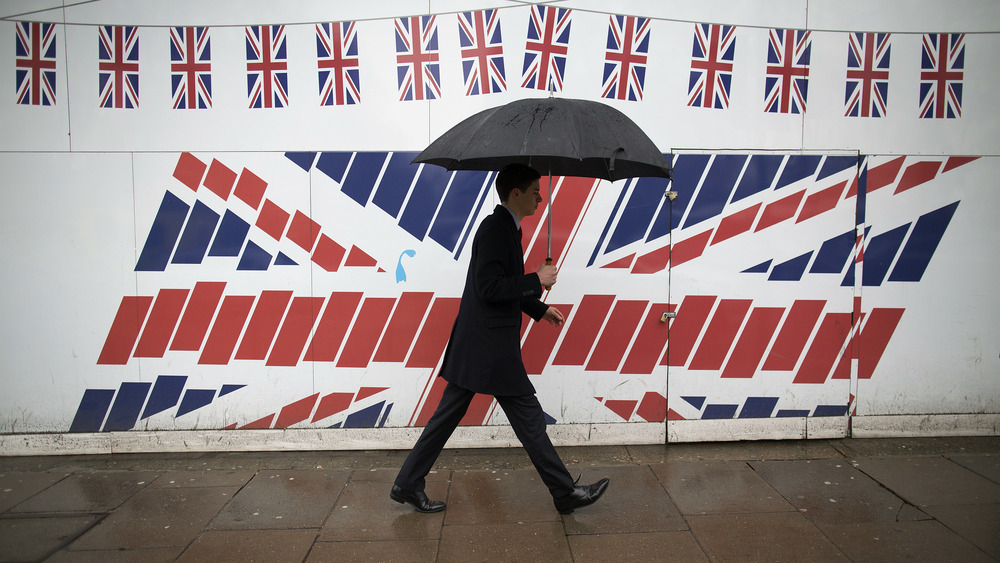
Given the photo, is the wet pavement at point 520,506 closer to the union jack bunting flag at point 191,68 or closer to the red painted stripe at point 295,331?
the red painted stripe at point 295,331

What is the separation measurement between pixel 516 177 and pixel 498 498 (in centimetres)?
200

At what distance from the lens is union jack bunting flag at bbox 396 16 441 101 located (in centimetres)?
432

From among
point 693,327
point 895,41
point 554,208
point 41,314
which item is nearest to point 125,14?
point 41,314

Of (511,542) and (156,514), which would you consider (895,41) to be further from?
(156,514)

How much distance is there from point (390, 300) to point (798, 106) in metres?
3.42

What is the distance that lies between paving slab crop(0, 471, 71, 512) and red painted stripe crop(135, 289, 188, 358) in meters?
0.95

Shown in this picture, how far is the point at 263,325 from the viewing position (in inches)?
174

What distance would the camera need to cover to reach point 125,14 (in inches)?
169

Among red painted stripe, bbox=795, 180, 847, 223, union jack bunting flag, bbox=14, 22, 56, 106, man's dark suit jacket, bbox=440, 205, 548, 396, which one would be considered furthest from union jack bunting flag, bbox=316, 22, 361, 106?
red painted stripe, bbox=795, 180, 847, 223

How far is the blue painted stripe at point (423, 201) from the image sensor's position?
436 centimetres

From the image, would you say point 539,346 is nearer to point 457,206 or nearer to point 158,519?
point 457,206

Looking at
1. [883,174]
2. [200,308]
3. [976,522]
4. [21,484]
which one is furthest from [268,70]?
[976,522]

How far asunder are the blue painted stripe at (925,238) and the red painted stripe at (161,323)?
547 cm

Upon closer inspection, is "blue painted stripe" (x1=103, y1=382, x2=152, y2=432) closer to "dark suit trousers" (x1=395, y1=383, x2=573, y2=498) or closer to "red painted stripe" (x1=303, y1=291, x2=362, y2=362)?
"red painted stripe" (x1=303, y1=291, x2=362, y2=362)
